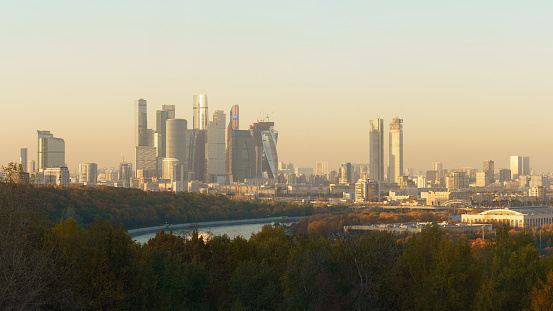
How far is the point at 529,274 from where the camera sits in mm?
20922

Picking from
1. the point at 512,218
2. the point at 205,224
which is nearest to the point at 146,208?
the point at 205,224

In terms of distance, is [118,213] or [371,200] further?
[371,200]

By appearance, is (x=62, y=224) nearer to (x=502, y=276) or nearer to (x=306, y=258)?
(x=306, y=258)

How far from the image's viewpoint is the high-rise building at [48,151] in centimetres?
19338

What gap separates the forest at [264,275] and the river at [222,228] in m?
45.8

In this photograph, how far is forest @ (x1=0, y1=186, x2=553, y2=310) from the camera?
16.5 meters

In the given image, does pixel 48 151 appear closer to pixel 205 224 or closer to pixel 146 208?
pixel 205 224

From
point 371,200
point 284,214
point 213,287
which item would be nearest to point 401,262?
point 213,287

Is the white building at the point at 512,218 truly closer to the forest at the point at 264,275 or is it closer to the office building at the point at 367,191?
the forest at the point at 264,275

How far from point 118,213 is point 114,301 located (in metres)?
59.7

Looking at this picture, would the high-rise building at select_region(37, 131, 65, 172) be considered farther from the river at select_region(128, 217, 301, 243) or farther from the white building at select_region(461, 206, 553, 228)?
the white building at select_region(461, 206, 553, 228)

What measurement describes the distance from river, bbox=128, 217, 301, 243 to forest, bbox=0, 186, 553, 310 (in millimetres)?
45785

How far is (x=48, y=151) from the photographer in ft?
641

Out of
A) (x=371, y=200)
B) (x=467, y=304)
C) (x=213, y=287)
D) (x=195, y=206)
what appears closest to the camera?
(x=467, y=304)
